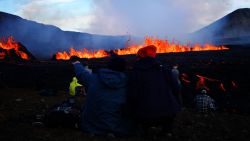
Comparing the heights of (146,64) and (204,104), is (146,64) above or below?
above

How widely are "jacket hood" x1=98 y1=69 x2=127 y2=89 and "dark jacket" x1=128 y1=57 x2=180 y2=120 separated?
260 mm

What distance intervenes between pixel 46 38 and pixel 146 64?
40.4 metres

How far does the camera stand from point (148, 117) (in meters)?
8.88

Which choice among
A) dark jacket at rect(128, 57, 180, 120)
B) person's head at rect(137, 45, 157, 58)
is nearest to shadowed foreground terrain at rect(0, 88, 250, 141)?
dark jacket at rect(128, 57, 180, 120)

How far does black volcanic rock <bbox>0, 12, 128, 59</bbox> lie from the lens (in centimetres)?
4600

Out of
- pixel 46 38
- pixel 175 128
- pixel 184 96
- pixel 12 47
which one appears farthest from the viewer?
pixel 46 38

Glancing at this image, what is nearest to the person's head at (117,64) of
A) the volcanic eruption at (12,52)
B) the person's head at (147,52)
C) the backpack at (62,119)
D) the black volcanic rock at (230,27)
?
the person's head at (147,52)

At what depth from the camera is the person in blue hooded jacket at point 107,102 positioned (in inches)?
367

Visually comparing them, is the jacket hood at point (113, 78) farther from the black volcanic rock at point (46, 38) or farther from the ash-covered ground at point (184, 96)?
the black volcanic rock at point (46, 38)

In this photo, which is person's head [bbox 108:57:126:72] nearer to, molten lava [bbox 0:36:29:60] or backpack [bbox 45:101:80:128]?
backpack [bbox 45:101:80:128]

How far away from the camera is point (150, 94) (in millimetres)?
8938

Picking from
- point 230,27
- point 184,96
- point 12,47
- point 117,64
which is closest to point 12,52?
point 12,47

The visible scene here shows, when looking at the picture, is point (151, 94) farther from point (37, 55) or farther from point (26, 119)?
point (37, 55)

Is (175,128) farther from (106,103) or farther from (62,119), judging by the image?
(62,119)
